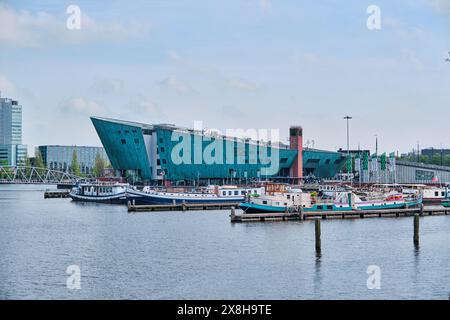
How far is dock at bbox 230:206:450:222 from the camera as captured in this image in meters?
72.9

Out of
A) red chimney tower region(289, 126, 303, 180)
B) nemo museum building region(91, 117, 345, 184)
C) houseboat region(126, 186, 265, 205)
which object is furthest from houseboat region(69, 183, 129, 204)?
red chimney tower region(289, 126, 303, 180)

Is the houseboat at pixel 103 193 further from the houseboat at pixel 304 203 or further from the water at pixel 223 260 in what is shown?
the water at pixel 223 260

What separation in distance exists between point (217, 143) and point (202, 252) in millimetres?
94675

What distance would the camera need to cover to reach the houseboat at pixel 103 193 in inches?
4520

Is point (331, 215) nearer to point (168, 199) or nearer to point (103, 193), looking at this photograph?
point (168, 199)

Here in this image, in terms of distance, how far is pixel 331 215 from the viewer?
76875mm

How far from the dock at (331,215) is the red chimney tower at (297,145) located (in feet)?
227

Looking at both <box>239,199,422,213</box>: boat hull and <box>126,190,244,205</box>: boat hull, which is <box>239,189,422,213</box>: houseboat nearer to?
<box>239,199,422,213</box>: boat hull

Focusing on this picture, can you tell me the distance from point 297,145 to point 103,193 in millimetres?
48888

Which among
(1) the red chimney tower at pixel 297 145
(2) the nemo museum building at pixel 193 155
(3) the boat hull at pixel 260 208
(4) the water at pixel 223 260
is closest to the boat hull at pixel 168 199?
(3) the boat hull at pixel 260 208

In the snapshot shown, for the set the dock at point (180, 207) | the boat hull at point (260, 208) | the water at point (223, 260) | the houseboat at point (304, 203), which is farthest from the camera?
the dock at point (180, 207)

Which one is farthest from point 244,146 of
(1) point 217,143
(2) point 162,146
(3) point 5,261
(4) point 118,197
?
(3) point 5,261

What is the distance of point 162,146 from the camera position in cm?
15012
